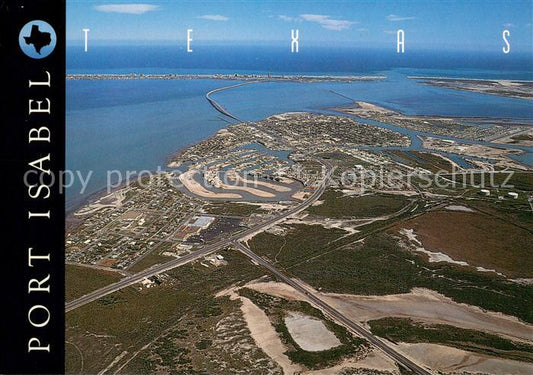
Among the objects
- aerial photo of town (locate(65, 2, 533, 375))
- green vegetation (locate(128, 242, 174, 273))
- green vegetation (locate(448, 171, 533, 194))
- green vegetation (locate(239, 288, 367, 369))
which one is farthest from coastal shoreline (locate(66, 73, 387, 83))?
green vegetation (locate(239, 288, 367, 369))

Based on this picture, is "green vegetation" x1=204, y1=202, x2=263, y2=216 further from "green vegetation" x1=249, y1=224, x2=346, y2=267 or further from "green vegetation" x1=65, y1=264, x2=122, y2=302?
"green vegetation" x1=65, y1=264, x2=122, y2=302

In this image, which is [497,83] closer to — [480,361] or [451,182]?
[451,182]

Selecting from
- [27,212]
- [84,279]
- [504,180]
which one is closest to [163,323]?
[84,279]

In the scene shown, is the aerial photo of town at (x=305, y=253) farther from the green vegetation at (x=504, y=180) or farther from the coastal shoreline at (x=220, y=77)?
the coastal shoreline at (x=220, y=77)

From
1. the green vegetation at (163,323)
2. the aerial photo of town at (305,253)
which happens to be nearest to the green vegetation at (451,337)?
the aerial photo of town at (305,253)

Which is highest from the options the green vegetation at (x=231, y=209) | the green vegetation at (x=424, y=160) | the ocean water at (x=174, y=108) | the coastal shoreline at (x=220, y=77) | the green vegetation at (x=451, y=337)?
the coastal shoreline at (x=220, y=77)

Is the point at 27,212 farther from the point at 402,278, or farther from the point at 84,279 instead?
the point at 402,278

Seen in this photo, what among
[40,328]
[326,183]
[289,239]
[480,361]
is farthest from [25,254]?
[326,183]
